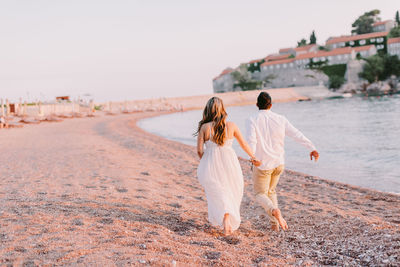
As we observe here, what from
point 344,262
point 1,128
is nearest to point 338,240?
point 344,262

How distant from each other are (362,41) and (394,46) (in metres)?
9.29

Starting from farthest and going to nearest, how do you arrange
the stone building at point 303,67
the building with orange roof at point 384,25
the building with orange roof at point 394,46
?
the building with orange roof at point 384,25 < the stone building at point 303,67 < the building with orange roof at point 394,46

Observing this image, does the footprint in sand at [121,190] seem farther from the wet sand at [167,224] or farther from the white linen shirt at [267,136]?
the white linen shirt at [267,136]

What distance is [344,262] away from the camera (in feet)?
11.2

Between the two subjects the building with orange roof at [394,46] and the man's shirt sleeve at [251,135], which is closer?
the man's shirt sleeve at [251,135]

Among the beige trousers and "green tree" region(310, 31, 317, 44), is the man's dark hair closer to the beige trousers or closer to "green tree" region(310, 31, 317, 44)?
the beige trousers

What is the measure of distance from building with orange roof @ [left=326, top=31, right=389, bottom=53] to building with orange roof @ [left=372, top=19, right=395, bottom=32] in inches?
388

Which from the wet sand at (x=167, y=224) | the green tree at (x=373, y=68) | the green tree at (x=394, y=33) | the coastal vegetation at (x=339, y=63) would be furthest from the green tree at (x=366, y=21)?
the wet sand at (x=167, y=224)

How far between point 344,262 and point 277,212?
102cm

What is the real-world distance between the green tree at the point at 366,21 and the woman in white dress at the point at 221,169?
12150 cm

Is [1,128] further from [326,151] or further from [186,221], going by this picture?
[186,221]

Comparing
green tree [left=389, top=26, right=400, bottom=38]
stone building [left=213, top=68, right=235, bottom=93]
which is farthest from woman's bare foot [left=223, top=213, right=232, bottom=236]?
green tree [left=389, top=26, right=400, bottom=38]

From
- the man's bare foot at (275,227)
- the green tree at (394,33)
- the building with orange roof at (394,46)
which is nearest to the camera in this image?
the man's bare foot at (275,227)

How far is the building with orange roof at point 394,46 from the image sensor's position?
90500mm
